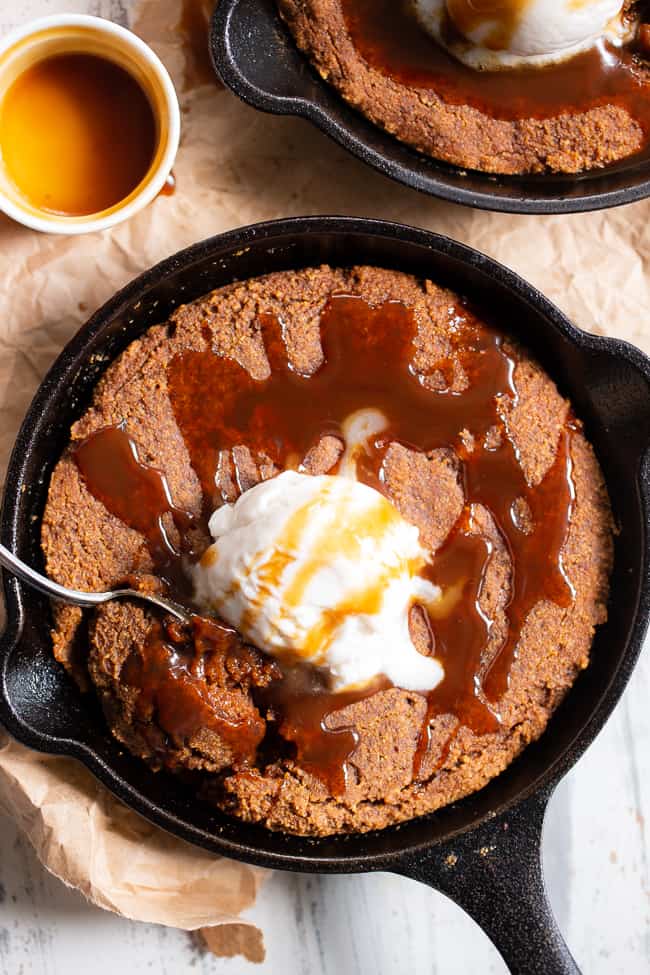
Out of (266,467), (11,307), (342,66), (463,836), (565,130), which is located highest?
(342,66)

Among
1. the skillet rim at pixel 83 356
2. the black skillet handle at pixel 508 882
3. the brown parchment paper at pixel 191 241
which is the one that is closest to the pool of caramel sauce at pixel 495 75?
the brown parchment paper at pixel 191 241

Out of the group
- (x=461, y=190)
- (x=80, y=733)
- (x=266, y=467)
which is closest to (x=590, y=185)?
(x=461, y=190)

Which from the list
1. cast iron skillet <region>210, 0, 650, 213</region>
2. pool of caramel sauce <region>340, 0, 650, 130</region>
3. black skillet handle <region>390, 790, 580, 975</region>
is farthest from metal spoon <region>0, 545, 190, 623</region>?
pool of caramel sauce <region>340, 0, 650, 130</region>

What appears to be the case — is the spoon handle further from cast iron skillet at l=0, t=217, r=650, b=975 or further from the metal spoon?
cast iron skillet at l=0, t=217, r=650, b=975

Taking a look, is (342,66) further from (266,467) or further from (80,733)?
(80,733)

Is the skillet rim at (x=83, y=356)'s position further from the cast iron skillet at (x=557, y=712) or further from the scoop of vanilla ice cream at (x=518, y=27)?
the scoop of vanilla ice cream at (x=518, y=27)

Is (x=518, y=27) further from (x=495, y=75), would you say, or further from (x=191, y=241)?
(x=191, y=241)
